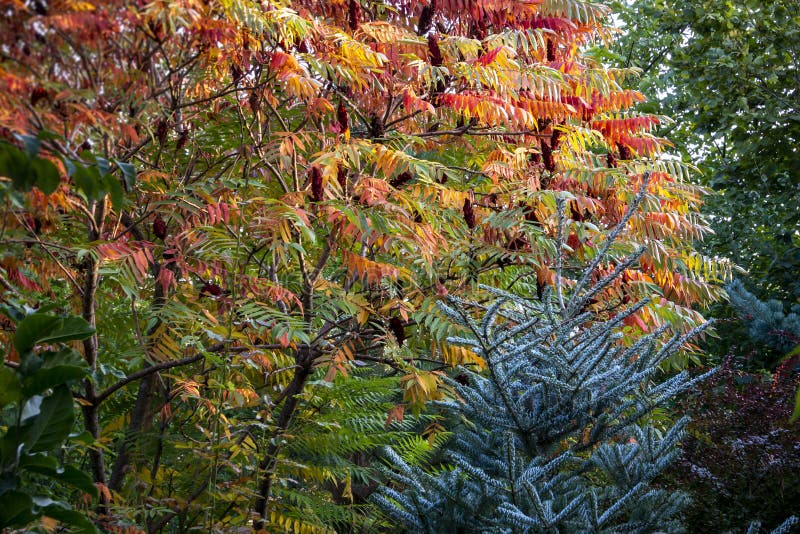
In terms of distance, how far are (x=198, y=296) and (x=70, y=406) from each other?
1.95m

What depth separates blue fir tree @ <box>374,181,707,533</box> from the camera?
3.49 m

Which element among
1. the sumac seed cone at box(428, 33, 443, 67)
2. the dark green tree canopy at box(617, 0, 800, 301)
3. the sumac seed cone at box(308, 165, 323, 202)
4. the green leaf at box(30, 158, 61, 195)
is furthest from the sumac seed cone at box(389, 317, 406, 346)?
the dark green tree canopy at box(617, 0, 800, 301)

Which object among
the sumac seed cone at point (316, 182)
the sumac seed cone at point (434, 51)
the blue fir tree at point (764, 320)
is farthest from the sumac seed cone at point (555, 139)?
the blue fir tree at point (764, 320)

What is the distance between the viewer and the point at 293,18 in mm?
3766

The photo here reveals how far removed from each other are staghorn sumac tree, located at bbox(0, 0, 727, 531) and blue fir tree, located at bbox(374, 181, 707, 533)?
352 millimetres

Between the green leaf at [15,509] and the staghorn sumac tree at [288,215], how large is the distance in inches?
28.6

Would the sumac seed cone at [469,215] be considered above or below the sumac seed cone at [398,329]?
above

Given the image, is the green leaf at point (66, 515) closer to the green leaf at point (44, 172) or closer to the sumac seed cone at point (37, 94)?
the green leaf at point (44, 172)

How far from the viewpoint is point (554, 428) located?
12.3 feet

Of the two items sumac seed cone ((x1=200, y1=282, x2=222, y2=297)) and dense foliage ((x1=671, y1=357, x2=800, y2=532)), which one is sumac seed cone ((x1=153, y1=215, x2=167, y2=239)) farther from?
dense foliage ((x1=671, y1=357, x2=800, y2=532))

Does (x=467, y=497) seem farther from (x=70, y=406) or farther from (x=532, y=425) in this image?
(x=70, y=406)

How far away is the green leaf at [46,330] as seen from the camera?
99.6 inches

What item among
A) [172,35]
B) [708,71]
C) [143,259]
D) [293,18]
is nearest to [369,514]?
[143,259]

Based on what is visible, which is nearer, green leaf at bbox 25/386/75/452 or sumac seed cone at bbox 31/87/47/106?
sumac seed cone at bbox 31/87/47/106
